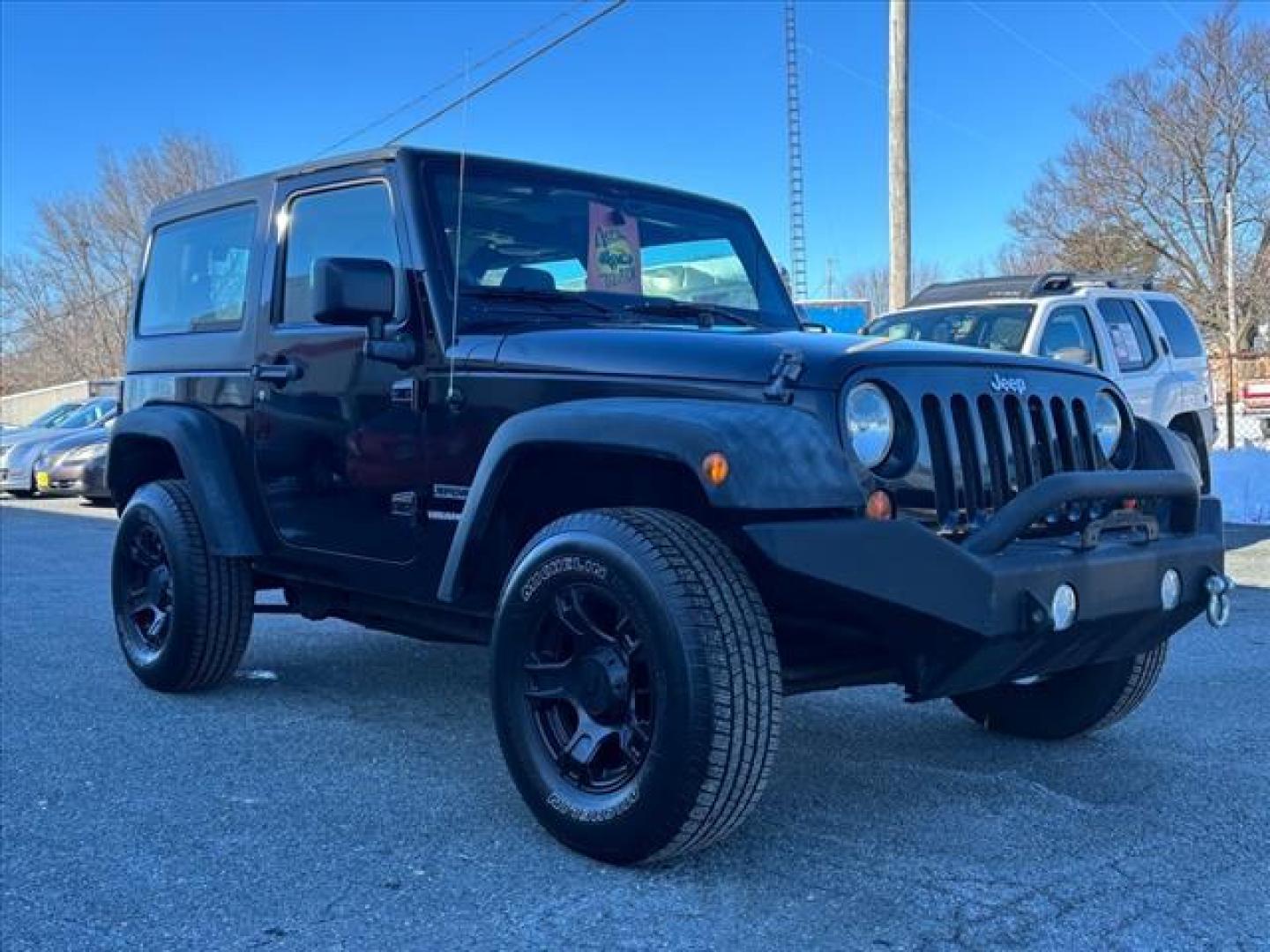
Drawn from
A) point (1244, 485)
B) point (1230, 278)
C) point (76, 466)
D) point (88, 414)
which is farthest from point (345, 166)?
point (1230, 278)

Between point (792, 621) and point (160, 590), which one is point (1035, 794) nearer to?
point (792, 621)

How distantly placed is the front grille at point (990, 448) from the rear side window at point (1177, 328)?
321 inches

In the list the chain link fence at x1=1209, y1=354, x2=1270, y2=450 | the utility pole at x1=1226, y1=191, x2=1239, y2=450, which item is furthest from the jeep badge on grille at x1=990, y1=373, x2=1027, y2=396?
the utility pole at x1=1226, y1=191, x2=1239, y2=450

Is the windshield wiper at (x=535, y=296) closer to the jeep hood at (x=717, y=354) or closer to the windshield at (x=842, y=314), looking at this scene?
the jeep hood at (x=717, y=354)

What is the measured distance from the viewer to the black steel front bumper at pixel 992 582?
2.89 meters

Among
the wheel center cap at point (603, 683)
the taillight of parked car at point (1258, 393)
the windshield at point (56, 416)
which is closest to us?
the wheel center cap at point (603, 683)

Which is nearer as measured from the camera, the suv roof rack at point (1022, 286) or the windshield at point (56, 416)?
the suv roof rack at point (1022, 286)

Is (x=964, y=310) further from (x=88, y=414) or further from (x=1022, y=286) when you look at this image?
(x=88, y=414)

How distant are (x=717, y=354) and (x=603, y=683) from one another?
2.97 ft

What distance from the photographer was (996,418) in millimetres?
3396

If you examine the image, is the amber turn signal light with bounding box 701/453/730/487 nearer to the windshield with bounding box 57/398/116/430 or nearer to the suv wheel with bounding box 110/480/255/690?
the suv wheel with bounding box 110/480/255/690

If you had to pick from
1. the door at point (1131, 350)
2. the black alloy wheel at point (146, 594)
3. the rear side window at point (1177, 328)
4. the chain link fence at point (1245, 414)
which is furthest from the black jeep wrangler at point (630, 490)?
the chain link fence at point (1245, 414)

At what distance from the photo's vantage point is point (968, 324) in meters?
10.3

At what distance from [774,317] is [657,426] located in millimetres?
1802
